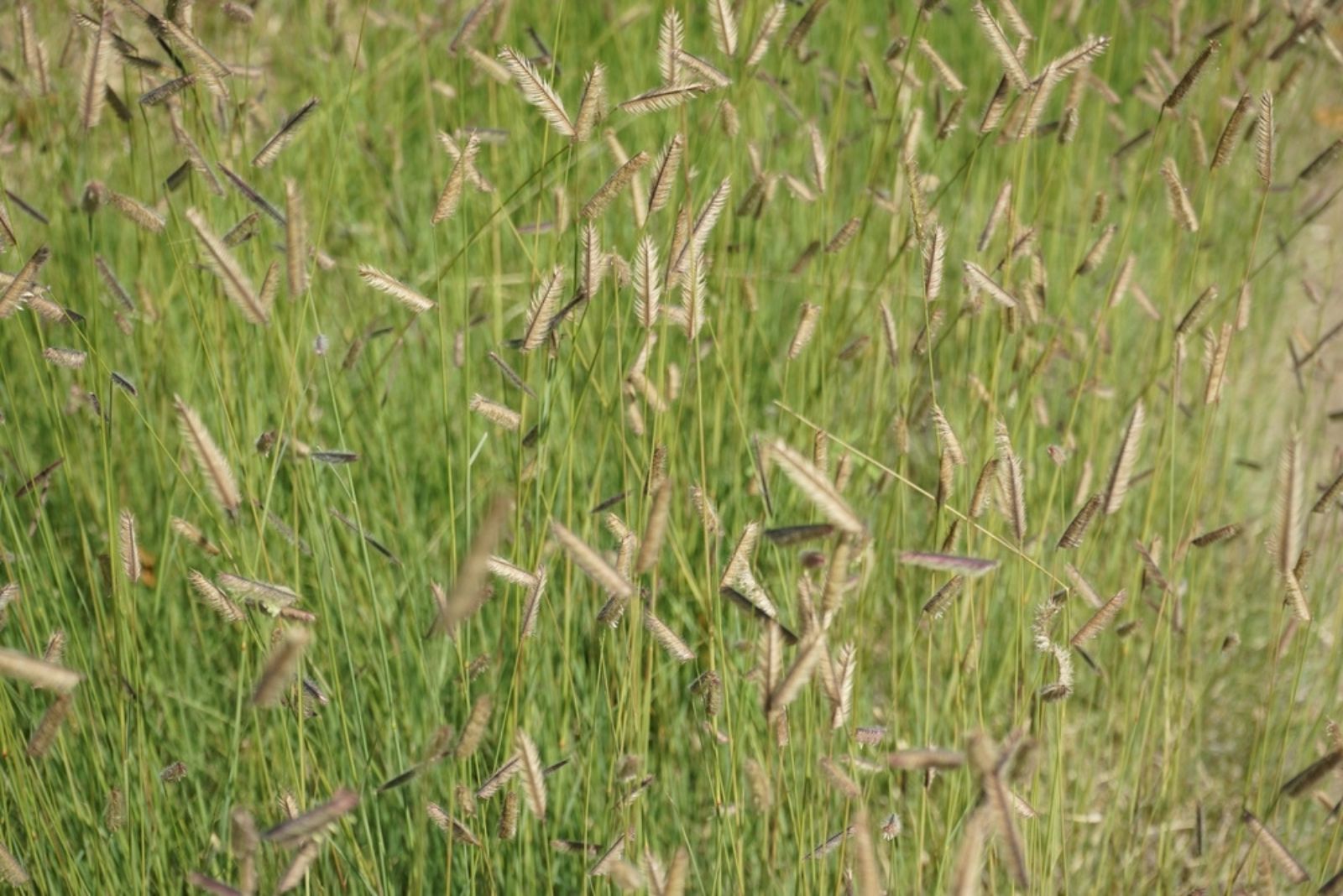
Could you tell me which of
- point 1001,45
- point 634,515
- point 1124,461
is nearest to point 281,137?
point 634,515

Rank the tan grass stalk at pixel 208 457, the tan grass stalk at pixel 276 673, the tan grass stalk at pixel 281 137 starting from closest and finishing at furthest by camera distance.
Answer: the tan grass stalk at pixel 276 673 < the tan grass stalk at pixel 208 457 < the tan grass stalk at pixel 281 137

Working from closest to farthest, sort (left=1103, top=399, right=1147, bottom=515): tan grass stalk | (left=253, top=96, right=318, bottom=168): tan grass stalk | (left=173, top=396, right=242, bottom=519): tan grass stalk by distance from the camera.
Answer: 1. (left=173, top=396, right=242, bottom=519): tan grass stalk
2. (left=1103, top=399, right=1147, bottom=515): tan grass stalk
3. (left=253, top=96, right=318, bottom=168): tan grass stalk

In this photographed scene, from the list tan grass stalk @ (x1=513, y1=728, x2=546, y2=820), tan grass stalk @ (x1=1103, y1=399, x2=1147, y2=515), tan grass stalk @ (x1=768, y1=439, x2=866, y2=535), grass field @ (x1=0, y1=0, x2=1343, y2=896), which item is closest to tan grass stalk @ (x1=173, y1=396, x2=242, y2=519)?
grass field @ (x1=0, y1=0, x2=1343, y2=896)

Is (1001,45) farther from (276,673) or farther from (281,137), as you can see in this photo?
(276,673)

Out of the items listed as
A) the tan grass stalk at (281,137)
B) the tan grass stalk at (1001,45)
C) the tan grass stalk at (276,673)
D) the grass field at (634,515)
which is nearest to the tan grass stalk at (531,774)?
the grass field at (634,515)

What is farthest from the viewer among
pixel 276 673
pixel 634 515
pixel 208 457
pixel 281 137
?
pixel 634 515

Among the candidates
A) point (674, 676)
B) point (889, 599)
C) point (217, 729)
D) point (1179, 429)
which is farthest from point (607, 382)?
point (1179, 429)

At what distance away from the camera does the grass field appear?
1.10m

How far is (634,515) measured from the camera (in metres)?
1.50

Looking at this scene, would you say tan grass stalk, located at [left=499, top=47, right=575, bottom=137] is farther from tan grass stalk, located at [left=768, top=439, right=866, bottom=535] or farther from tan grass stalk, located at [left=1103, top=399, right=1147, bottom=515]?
tan grass stalk, located at [left=1103, top=399, right=1147, bottom=515]

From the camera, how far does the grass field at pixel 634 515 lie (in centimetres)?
110

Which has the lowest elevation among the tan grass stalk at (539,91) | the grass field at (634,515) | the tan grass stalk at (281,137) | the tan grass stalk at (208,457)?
the grass field at (634,515)

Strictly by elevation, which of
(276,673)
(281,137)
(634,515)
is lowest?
(634,515)

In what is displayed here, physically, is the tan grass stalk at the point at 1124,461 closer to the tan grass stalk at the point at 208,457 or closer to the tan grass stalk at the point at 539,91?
the tan grass stalk at the point at 539,91
